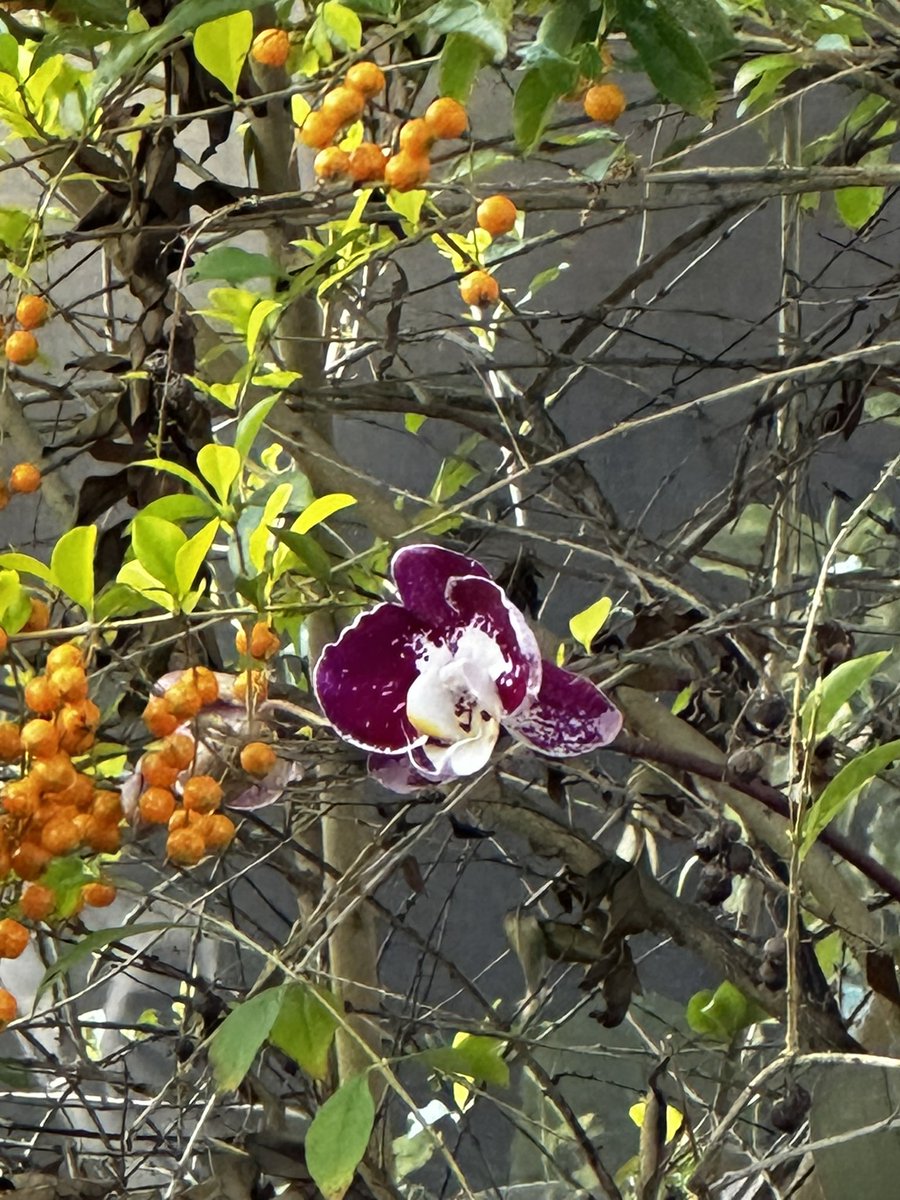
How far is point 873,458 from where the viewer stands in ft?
5.29

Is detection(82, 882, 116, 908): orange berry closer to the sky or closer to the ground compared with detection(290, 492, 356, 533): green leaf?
closer to the ground

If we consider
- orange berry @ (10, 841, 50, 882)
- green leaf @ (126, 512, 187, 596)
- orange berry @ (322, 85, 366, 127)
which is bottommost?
orange berry @ (10, 841, 50, 882)

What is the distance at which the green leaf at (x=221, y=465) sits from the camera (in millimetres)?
536

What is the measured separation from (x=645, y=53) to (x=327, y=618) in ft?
1.33

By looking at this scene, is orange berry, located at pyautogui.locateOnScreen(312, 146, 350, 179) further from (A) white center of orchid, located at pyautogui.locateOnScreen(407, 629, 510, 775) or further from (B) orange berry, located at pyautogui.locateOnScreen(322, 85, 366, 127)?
(A) white center of orchid, located at pyautogui.locateOnScreen(407, 629, 510, 775)

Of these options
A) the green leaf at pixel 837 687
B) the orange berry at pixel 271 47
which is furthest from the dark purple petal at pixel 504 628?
the orange berry at pixel 271 47

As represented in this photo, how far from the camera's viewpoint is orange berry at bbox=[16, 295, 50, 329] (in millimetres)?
641

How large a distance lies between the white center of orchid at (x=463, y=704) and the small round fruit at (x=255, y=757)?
0.07 metres

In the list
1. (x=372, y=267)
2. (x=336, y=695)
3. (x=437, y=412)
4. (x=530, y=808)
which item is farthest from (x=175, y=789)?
(x=372, y=267)

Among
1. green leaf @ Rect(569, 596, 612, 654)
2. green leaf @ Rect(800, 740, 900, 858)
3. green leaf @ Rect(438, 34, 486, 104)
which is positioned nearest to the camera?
green leaf @ Rect(800, 740, 900, 858)

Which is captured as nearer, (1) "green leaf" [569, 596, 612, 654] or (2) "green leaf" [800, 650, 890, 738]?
(2) "green leaf" [800, 650, 890, 738]

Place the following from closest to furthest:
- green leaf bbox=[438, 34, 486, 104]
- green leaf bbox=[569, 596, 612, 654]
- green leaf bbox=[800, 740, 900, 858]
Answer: green leaf bbox=[800, 740, 900, 858] → green leaf bbox=[438, 34, 486, 104] → green leaf bbox=[569, 596, 612, 654]

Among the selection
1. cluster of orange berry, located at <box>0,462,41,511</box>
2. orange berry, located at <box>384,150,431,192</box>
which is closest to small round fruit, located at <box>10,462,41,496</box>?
cluster of orange berry, located at <box>0,462,41,511</box>

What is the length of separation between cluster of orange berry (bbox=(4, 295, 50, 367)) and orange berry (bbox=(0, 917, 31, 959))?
286mm
